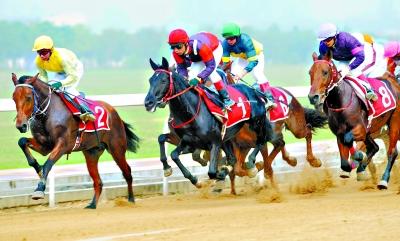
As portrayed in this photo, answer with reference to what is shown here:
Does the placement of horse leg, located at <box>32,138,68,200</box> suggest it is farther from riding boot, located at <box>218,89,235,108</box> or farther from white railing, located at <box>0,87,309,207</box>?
riding boot, located at <box>218,89,235,108</box>

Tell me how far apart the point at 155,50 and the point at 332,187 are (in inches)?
662

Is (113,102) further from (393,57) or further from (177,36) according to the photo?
(393,57)

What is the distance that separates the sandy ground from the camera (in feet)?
22.6

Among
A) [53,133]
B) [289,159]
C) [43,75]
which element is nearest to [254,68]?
[289,159]

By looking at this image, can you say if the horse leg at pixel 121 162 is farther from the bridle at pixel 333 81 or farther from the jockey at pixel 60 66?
the bridle at pixel 333 81

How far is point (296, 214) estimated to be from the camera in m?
8.00

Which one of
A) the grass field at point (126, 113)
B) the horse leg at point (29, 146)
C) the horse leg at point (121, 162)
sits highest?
the horse leg at point (29, 146)

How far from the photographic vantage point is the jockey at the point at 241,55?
409 inches

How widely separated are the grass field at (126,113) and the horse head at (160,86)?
418cm

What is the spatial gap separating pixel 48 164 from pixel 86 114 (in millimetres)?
816

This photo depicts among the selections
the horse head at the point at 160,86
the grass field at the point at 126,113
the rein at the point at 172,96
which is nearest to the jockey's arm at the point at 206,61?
the rein at the point at 172,96

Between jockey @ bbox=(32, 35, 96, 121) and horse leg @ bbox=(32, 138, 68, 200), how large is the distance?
1.43 ft

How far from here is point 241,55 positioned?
10.9 m

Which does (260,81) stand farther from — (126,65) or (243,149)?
(126,65)
